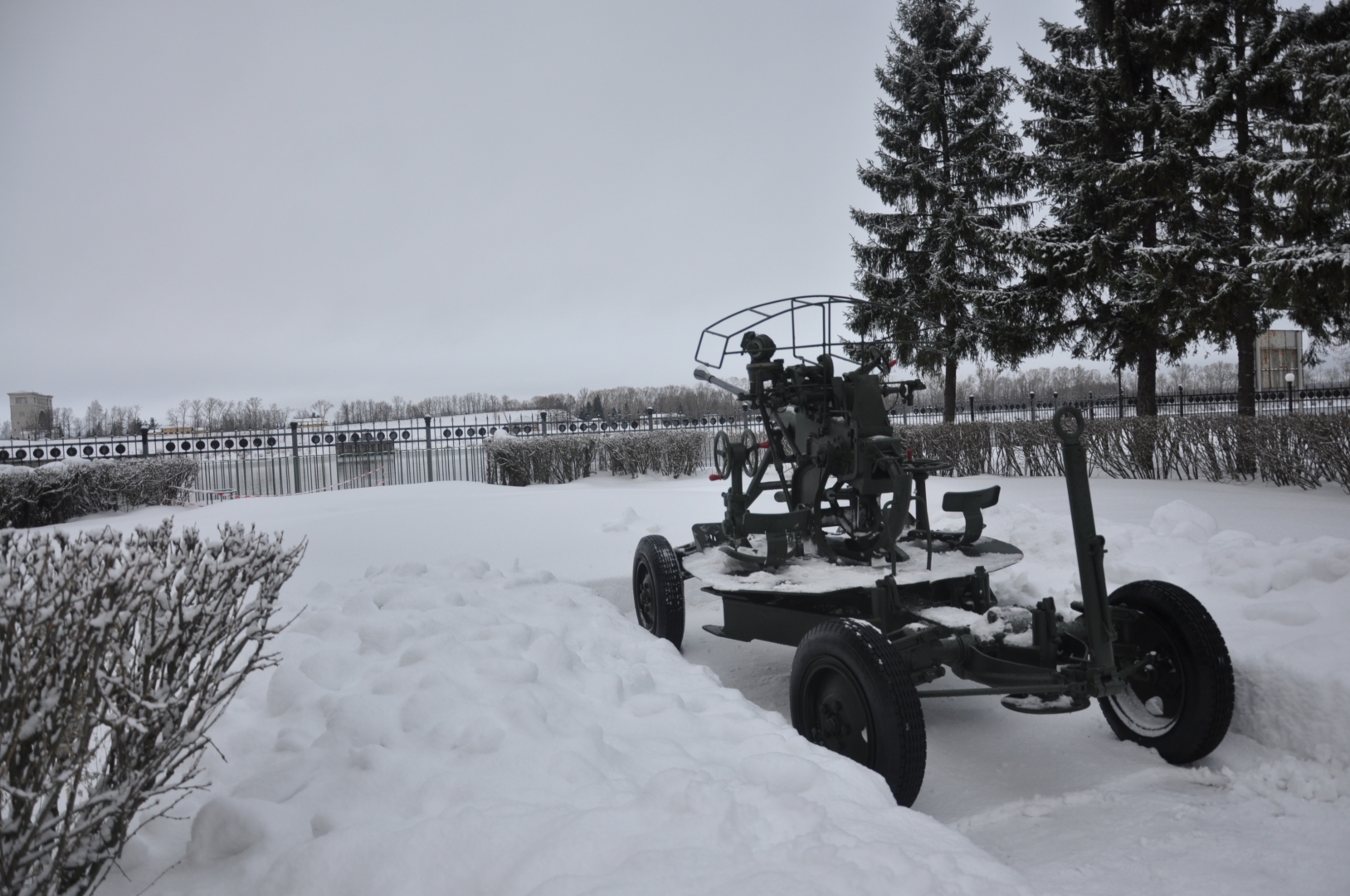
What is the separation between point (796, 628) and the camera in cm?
438

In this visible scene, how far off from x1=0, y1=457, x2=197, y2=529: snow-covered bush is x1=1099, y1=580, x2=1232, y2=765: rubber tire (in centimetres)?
1377

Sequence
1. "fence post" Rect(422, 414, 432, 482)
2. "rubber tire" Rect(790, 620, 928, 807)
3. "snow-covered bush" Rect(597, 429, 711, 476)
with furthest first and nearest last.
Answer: "fence post" Rect(422, 414, 432, 482), "snow-covered bush" Rect(597, 429, 711, 476), "rubber tire" Rect(790, 620, 928, 807)

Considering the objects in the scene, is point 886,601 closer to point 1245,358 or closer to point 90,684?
point 90,684

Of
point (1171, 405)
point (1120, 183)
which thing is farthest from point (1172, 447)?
point (1171, 405)

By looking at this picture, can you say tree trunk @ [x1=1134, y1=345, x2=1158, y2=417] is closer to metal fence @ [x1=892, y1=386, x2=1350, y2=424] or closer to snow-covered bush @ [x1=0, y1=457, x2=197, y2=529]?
metal fence @ [x1=892, y1=386, x2=1350, y2=424]

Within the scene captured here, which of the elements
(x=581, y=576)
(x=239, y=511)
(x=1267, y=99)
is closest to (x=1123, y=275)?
(x=1267, y=99)

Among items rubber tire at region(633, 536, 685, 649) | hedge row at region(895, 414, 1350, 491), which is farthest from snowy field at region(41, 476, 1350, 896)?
hedge row at region(895, 414, 1350, 491)

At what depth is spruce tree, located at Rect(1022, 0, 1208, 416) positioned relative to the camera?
15.8m

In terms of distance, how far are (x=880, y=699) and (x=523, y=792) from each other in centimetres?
141

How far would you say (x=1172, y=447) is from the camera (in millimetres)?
11609

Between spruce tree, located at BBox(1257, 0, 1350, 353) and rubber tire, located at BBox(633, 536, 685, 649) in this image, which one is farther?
spruce tree, located at BBox(1257, 0, 1350, 353)

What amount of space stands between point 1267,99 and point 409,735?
64.9 feet

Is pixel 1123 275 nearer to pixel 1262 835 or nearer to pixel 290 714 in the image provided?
pixel 1262 835

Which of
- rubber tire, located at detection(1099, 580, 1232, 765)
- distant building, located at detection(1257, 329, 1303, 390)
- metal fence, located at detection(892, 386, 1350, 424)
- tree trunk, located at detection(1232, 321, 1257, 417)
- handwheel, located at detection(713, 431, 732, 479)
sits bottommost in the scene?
rubber tire, located at detection(1099, 580, 1232, 765)
